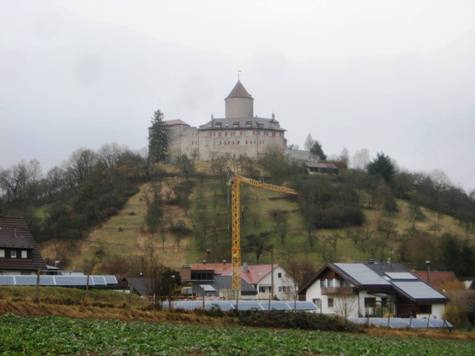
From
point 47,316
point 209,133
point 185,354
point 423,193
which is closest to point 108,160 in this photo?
point 209,133

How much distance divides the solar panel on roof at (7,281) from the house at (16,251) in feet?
20.5

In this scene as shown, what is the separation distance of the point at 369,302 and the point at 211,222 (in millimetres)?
57386

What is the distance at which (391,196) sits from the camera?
124750mm

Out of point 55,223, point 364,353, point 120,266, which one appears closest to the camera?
point 364,353

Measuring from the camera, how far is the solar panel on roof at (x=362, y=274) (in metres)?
56.7

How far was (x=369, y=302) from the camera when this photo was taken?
5588 cm

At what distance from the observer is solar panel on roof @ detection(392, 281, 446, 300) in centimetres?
5547

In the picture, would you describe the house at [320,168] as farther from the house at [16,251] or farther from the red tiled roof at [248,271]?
the house at [16,251]

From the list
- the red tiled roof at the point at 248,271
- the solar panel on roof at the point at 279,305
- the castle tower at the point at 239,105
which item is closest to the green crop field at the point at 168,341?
the solar panel on roof at the point at 279,305

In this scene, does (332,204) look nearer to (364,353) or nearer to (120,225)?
(120,225)

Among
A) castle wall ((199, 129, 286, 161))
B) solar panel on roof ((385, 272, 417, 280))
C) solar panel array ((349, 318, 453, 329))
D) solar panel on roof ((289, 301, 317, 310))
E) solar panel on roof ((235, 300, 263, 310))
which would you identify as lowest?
solar panel array ((349, 318, 453, 329))

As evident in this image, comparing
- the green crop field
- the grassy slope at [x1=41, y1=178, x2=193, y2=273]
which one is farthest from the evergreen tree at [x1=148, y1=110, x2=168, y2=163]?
the green crop field

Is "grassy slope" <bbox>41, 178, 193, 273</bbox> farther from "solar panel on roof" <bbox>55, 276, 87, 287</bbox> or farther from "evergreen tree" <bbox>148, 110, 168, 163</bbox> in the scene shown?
"solar panel on roof" <bbox>55, 276, 87, 287</bbox>

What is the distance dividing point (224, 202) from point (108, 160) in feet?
89.7
